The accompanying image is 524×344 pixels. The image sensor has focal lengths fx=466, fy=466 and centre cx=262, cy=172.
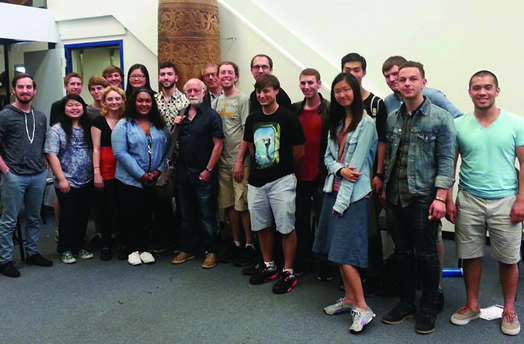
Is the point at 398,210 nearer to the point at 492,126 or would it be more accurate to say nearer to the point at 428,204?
the point at 428,204

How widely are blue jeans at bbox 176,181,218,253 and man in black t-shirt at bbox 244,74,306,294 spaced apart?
0.51 m

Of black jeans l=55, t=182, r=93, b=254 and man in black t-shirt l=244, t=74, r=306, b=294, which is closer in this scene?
man in black t-shirt l=244, t=74, r=306, b=294

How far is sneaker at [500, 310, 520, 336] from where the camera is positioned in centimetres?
247

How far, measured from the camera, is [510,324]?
98.6 inches

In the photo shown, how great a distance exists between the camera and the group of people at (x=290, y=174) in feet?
8.05

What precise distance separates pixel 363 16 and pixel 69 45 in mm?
3585

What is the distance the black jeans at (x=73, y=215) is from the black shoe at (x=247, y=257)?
128 cm

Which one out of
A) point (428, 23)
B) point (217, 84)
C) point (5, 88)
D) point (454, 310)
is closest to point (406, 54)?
point (428, 23)

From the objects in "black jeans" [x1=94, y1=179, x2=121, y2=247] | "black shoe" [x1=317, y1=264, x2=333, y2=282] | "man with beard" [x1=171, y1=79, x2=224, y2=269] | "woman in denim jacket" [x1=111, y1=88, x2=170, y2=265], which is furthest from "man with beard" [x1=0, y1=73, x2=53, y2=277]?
"black shoe" [x1=317, y1=264, x2=333, y2=282]

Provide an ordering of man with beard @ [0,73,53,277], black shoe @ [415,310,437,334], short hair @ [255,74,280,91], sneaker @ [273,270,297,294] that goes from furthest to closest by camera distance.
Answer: man with beard @ [0,73,53,277]
sneaker @ [273,270,297,294]
short hair @ [255,74,280,91]
black shoe @ [415,310,437,334]

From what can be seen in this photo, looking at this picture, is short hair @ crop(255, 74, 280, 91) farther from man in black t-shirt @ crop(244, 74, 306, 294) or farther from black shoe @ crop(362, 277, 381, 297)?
black shoe @ crop(362, 277, 381, 297)

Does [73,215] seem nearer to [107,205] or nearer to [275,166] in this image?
[107,205]

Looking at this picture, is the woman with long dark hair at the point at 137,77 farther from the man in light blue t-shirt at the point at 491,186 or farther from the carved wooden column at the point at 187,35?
the man in light blue t-shirt at the point at 491,186

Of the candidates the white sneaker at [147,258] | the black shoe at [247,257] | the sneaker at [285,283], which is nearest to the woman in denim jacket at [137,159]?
the white sneaker at [147,258]
